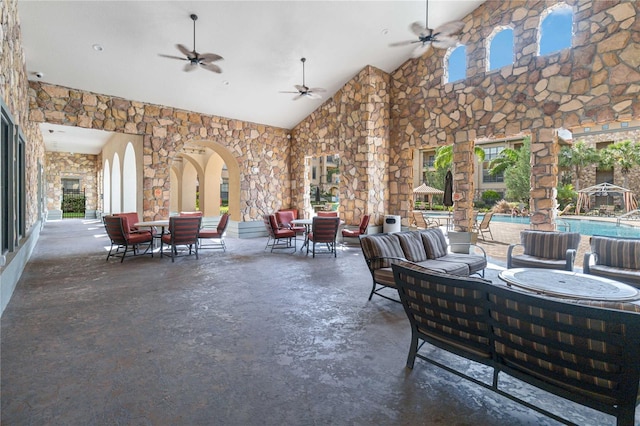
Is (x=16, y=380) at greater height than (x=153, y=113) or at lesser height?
lesser

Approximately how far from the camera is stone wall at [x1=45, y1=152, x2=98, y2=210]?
16094mm

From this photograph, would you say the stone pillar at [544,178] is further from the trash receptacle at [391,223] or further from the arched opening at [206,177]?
the arched opening at [206,177]

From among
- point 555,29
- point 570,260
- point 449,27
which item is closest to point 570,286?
point 570,260

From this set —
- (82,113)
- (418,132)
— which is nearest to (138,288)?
(82,113)

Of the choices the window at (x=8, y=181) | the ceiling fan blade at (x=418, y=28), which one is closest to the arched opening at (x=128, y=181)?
the window at (x=8, y=181)

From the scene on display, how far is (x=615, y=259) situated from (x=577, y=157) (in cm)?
1932

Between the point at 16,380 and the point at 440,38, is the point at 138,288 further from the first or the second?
the point at 440,38

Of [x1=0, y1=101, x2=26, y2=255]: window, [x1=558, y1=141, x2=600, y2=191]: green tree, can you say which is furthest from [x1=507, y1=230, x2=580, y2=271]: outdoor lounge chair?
[x1=558, y1=141, x2=600, y2=191]: green tree

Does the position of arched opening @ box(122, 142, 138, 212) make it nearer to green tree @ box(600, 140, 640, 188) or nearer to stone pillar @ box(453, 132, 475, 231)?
stone pillar @ box(453, 132, 475, 231)

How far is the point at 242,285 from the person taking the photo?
4711mm

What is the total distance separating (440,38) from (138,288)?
19.6ft

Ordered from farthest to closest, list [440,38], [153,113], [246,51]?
1. [153,113]
2. [246,51]
3. [440,38]

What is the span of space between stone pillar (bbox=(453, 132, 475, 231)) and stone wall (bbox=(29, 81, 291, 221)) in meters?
5.24

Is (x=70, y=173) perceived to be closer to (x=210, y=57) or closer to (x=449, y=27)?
(x=210, y=57)
